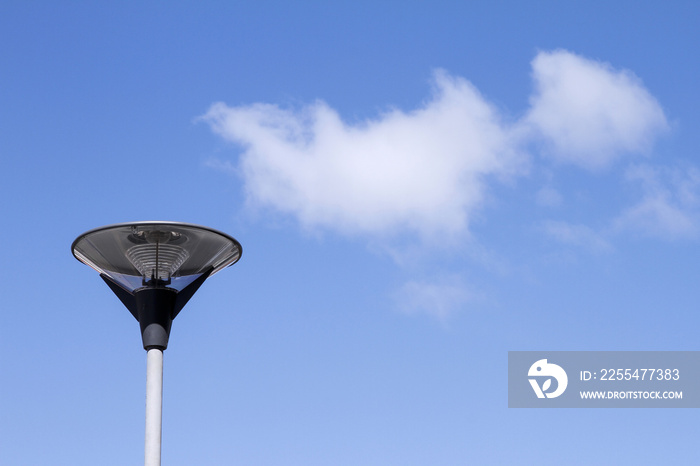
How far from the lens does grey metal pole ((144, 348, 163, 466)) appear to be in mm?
7270

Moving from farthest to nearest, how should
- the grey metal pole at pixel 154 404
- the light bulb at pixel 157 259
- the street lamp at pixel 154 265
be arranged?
the light bulb at pixel 157 259, the street lamp at pixel 154 265, the grey metal pole at pixel 154 404

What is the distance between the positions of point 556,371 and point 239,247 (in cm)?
1222

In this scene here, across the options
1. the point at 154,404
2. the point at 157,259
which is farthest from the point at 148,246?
the point at 154,404

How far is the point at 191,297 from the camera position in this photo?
8062 millimetres

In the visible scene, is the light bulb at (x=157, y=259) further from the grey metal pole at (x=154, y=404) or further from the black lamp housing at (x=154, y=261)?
the grey metal pole at (x=154, y=404)

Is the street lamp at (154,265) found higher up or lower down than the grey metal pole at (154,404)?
higher up

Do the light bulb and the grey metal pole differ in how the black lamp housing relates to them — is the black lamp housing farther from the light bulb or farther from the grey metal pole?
the grey metal pole

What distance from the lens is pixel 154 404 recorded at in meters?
7.46

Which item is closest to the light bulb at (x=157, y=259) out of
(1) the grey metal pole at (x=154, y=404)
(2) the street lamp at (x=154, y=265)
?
(2) the street lamp at (x=154, y=265)

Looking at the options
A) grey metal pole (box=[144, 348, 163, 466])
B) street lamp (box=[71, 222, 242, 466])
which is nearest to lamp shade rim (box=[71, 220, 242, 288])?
street lamp (box=[71, 222, 242, 466])

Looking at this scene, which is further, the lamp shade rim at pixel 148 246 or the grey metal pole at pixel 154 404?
the lamp shade rim at pixel 148 246

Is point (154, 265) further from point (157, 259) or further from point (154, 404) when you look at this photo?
point (154, 404)

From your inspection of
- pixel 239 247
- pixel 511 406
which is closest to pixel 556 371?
pixel 511 406

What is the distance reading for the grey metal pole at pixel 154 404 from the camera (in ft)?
23.9
